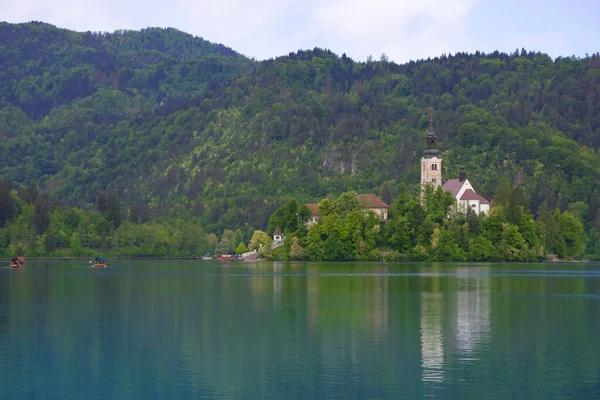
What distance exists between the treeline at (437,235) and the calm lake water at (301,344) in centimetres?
8565

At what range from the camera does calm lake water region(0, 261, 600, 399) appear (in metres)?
39.8

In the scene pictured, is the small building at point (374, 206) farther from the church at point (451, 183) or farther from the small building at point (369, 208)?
the church at point (451, 183)

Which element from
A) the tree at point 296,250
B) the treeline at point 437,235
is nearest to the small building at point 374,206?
the treeline at point 437,235

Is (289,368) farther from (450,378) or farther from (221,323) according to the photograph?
(221,323)

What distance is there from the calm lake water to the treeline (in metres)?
85.7

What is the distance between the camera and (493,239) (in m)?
176

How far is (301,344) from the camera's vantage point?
5100cm

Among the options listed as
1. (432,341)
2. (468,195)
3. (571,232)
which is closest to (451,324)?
(432,341)

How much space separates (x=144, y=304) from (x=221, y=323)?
16.1m

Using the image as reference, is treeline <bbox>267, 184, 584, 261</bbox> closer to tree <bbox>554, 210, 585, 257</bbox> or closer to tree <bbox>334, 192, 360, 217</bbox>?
tree <bbox>554, 210, 585, 257</bbox>

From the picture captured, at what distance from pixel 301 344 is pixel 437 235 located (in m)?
124

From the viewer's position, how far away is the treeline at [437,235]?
174000 mm

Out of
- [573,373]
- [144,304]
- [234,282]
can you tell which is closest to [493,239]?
[234,282]

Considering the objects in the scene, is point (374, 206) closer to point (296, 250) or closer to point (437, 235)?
point (296, 250)
